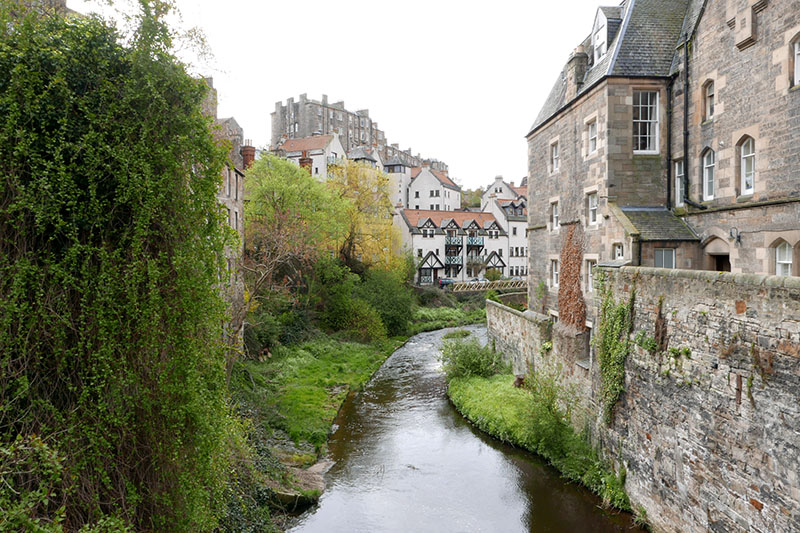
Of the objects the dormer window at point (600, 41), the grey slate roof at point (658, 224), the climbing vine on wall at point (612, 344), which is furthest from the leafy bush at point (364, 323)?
the climbing vine on wall at point (612, 344)

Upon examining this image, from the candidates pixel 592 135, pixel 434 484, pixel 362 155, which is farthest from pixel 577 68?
pixel 362 155

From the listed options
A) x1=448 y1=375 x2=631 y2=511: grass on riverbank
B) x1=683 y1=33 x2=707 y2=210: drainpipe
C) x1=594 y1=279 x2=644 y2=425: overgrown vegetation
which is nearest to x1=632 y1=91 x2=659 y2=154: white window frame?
x1=683 y1=33 x2=707 y2=210: drainpipe

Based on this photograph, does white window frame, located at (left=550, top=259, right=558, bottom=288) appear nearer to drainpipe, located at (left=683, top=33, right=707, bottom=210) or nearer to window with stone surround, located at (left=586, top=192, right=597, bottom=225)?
window with stone surround, located at (left=586, top=192, right=597, bottom=225)

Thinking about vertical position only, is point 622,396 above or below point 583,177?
below

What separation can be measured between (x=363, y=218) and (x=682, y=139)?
25.8 metres

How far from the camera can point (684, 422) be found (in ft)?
34.7

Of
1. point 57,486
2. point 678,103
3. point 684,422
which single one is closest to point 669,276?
point 684,422

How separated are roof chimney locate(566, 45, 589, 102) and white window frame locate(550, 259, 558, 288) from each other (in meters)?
6.15

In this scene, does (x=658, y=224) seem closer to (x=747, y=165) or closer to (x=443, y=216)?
(x=747, y=165)

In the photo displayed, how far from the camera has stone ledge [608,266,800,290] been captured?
7998 mm

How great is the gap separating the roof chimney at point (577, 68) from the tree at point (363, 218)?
1940 centimetres

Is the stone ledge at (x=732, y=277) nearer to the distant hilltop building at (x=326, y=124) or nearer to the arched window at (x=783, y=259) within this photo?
the arched window at (x=783, y=259)

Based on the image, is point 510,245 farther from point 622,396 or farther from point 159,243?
point 159,243

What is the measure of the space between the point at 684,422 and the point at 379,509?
7.29 m
